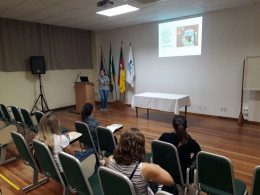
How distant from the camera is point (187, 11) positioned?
5066mm

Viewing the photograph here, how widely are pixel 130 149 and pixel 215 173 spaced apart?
784 mm

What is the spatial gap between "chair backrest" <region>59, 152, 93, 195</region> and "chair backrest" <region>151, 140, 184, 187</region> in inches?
29.6

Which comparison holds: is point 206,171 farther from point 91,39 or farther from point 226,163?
point 91,39

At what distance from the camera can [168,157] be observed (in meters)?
1.91

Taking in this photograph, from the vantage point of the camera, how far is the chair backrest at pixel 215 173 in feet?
5.10

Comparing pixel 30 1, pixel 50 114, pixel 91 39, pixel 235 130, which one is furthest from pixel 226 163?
pixel 91 39

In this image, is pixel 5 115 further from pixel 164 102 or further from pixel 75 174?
pixel 164 102

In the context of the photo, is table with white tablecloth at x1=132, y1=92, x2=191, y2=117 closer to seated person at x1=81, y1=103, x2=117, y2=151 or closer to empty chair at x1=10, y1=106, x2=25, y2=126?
seated person at x1=81, y1=103, x2=117, y2=151

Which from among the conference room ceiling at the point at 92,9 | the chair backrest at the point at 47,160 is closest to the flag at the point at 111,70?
the conference room ceiling at the point at 92,9

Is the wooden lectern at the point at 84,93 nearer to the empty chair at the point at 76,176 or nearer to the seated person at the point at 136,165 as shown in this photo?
the empty chair at the point at 76,176

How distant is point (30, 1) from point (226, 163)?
4.44m

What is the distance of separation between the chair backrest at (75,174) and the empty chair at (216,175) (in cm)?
95

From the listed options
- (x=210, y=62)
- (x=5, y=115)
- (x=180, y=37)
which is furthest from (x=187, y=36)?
(x=5, y=115)

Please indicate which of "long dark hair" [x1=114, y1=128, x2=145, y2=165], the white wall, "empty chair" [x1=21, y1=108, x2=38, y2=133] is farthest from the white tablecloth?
"long dark hair" [x1=114, y1=128, x2=145, y2=165]
